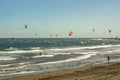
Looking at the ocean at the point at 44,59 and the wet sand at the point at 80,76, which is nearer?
the wet sand at the point at 80,76

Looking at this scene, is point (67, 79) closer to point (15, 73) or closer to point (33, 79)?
point (33, 79)

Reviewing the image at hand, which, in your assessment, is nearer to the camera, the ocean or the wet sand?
the wet sand

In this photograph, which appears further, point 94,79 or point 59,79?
point 59,79

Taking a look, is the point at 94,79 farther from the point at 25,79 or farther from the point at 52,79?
the point at 25,79

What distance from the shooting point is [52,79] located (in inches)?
824

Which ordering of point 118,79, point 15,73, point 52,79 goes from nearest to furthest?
point 118,79, point 52,79, point 15,73

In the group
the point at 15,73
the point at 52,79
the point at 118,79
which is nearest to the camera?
the point at 118,79

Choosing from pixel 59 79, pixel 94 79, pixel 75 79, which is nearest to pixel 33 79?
pixel 59 79

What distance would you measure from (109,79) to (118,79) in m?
0.57

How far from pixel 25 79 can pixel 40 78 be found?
118 centimetres

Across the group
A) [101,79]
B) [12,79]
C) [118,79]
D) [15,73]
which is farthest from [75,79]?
[15,73]

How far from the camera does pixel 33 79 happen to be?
2130cm

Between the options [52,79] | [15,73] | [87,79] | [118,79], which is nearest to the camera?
[118,79]

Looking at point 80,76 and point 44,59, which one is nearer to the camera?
point 80,76
